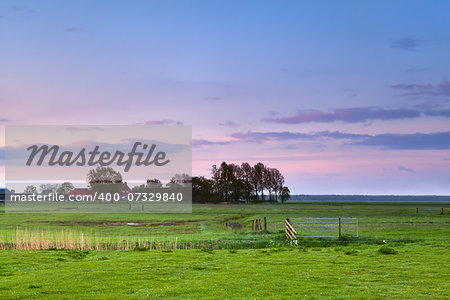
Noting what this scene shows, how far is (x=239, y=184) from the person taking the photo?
577ft

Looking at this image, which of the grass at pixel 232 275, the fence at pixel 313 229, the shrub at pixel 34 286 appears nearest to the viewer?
the grass at pixel 232 275

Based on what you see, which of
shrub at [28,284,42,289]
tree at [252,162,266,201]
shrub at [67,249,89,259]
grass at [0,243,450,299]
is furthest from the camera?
tree at [252,162,266,201]

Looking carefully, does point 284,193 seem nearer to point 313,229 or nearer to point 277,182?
point 277,182

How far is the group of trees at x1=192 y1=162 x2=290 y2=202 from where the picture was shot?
170875 millimetres

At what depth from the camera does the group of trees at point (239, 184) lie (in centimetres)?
17088

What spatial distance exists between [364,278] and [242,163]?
174m

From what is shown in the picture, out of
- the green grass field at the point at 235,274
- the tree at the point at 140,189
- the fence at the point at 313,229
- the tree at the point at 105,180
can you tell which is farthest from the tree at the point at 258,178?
the green grass field at the point at 235,274

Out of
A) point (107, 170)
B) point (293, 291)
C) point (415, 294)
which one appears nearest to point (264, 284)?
point (293, 291)

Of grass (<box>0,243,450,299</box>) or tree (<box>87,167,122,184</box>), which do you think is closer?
grass (<box>0,243,450,299</box>)

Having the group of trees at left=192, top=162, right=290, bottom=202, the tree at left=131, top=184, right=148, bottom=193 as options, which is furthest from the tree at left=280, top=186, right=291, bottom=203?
the tree at left=131, top=184, right=148, bottom=193

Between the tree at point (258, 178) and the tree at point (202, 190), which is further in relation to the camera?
the tree at point (258, 178)

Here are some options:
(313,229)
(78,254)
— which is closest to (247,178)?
(313,229)

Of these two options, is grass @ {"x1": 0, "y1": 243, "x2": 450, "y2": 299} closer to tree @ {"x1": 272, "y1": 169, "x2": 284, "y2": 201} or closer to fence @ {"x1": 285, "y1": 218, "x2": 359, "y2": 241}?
fence @ {"x1": 285, "y1": 218, "x2": 359, "y2": 241}

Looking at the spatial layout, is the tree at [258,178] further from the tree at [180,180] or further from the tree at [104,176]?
the tree at [104,176]
